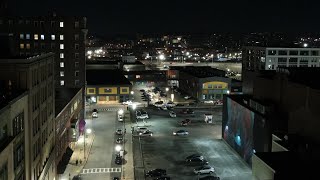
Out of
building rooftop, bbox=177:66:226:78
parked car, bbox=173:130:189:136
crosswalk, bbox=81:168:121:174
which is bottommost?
crosswalk, bbox=81:168:121:174

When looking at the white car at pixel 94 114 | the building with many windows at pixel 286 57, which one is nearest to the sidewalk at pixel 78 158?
the white car at pixel 94 114

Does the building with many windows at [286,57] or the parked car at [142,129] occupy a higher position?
the building with many windows at [286,57]

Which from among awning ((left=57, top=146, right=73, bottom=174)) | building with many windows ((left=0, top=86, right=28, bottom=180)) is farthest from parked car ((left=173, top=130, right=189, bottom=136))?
building with many windows ((left=0, top=86, right=28, bottom=180))

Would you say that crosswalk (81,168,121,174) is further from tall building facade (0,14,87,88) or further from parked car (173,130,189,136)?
tall building facade (0,14,87,88)

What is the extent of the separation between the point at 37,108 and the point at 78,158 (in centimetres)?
1749

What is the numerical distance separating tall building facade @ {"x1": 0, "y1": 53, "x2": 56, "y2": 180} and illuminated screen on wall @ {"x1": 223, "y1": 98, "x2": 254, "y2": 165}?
21.5 metres

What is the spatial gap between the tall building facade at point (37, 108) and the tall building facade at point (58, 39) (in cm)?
3451

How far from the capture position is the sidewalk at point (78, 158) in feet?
136

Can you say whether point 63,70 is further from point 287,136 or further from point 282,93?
point 287,136

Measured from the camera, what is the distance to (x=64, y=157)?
145 ft

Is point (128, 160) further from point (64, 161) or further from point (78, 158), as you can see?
point (64, 161)

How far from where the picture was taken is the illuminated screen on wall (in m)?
45.7

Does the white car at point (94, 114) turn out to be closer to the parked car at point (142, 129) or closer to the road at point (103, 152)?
the road at point (103, 152)

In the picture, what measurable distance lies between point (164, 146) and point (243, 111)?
37.4ft
